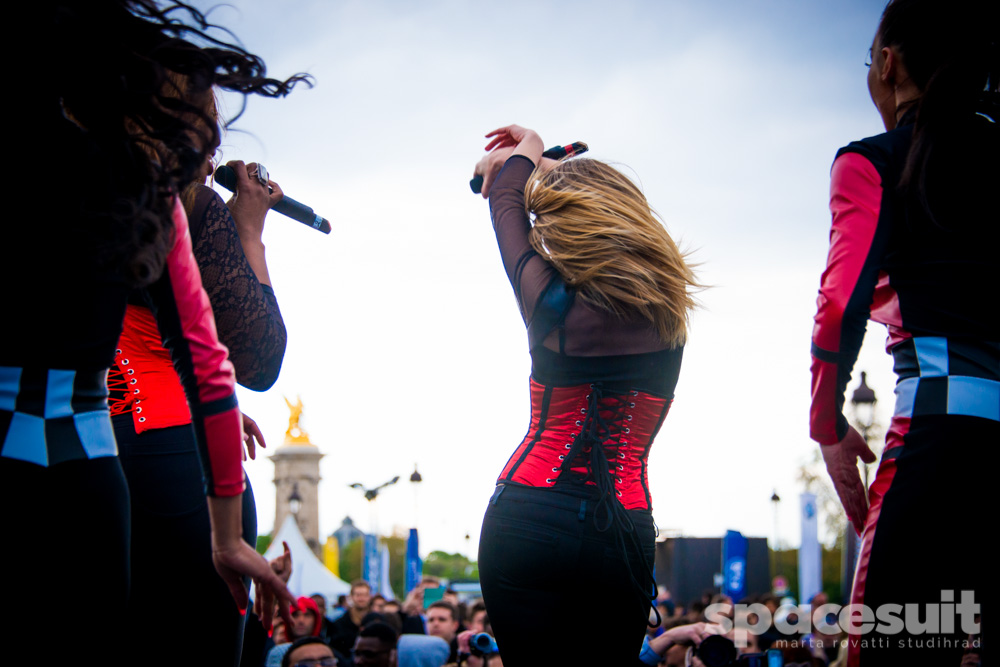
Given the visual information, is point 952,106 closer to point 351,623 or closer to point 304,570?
point 351,623

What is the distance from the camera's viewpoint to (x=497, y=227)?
8.57 feet

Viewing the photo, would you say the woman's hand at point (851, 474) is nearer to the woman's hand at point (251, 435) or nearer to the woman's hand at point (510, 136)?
the woman's hand at point (510, 136)

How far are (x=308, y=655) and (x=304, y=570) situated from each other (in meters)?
15.1

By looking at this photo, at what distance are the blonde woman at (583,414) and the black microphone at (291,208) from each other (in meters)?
0.83

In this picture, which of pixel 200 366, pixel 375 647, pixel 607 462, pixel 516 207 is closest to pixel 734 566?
pixel 375 647

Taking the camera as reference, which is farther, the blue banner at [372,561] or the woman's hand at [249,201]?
the blue banner at [372,561]

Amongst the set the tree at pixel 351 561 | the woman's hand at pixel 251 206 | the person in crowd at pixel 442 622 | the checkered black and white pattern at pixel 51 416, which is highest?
the woman's hand at pixel 251 206

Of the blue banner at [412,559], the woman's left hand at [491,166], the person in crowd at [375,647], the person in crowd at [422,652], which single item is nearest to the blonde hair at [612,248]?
the woman's left hand at [491,166]

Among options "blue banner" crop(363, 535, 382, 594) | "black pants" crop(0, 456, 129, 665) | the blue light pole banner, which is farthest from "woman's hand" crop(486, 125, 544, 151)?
"blue banner" crop(363, 535, 382, 594)

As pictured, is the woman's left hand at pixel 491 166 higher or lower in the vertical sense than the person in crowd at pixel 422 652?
higher

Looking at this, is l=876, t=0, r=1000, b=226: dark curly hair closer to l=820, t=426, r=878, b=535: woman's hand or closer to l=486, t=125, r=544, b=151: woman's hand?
l=820, t=426, r=878, b=535: woman's hand

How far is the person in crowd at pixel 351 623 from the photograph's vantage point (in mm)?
8859

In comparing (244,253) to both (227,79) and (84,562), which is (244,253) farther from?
(84,562)

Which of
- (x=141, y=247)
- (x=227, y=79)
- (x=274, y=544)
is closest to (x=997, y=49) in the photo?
(x=227, y=79)
